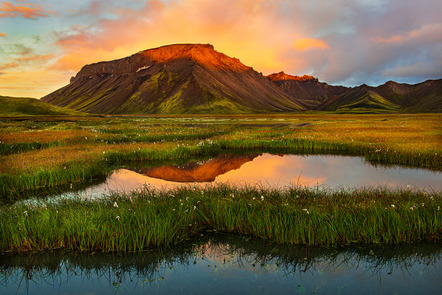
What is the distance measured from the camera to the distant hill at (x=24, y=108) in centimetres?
11869

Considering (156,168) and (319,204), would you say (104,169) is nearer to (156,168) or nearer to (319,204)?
(156,168)

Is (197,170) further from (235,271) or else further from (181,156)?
(235,271)

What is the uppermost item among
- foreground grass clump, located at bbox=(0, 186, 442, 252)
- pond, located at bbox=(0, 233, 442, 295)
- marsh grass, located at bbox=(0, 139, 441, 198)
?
marsh grass, located at bbox=(0, 139, 441, 198)

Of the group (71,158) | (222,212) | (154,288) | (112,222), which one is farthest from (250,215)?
(71,158)

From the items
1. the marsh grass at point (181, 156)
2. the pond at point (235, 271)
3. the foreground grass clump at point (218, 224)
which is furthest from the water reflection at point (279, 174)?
the pond at point (235, 271)

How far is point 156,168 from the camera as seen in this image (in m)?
20.6

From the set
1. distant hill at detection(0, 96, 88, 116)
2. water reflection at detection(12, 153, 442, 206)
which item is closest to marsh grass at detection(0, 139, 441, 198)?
water reflection at detection(12, 153, 442, 206)

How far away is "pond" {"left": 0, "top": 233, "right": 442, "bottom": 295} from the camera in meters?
6.39

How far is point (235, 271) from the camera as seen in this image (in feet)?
23.2

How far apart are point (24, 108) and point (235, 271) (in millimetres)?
149436

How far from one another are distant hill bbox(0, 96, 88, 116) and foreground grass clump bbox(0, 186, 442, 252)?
446 ft

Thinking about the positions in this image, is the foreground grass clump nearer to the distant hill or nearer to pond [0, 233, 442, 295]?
pond [0, 233, 442, 295]

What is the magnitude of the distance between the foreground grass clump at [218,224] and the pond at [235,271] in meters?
0.36

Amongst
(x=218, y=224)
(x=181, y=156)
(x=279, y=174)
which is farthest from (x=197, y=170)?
(x=218, y=224)
